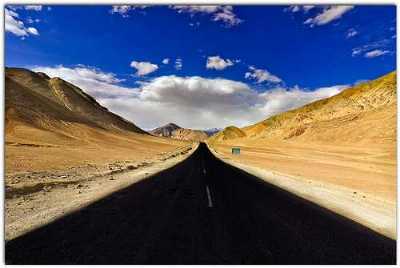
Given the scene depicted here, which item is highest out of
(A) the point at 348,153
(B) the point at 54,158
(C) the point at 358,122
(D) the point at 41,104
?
(D) the point at 41,104

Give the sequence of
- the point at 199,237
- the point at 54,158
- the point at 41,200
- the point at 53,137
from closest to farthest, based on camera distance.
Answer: the point at 199,237 < the point at 41,200 < the point at 54,158 < the point at 53,137

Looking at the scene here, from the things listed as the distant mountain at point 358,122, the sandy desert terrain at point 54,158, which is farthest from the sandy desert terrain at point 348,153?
the sandy desert terrain at point 54,158

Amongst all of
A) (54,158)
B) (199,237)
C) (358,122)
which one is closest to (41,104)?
(54,158)

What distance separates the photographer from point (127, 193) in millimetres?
14992

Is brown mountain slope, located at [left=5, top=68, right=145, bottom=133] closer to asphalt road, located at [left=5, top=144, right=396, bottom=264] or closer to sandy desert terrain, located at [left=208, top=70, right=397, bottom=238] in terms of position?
sandy desert terrain, located at [left=208, top=70, right=397, bottom=238]

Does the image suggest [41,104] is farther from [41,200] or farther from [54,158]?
[41,200]

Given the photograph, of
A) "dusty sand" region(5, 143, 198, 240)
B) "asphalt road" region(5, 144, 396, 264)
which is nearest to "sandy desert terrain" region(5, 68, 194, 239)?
"dusty sand" region(5, 143, 198, 240)

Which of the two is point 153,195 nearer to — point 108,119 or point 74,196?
point 74,196

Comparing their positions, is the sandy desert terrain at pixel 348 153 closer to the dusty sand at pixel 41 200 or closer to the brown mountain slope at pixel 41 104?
the dusty sand at pixel 41 200

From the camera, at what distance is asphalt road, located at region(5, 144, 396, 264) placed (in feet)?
21.9

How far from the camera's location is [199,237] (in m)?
8.02

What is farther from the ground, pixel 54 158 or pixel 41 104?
pixel 41 104

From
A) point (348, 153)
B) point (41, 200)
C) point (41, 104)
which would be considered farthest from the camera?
point (41, 104)

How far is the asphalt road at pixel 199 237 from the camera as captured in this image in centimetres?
669
